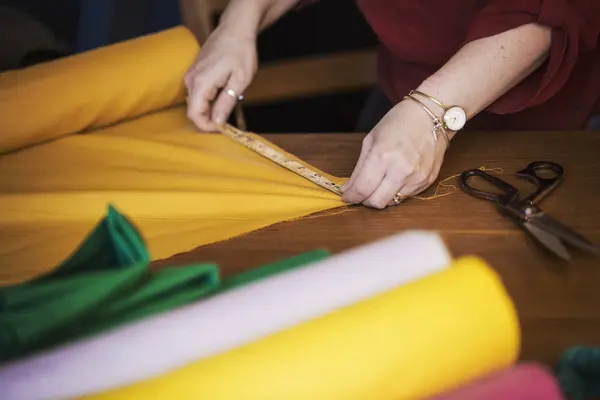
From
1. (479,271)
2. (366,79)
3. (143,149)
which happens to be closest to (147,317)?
(479,271)

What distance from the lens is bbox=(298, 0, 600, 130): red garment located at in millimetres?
728

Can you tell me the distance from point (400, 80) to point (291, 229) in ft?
1.51

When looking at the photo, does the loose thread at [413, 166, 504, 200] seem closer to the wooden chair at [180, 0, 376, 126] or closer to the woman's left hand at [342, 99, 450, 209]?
the woman's left hand at [342, 99, 450, 209]

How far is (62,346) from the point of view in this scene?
0.33 m

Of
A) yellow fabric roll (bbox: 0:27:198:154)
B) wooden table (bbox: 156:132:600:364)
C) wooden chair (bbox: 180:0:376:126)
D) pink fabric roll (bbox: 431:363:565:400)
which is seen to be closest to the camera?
pink fabric roll (bbox: 431:363:565:400)

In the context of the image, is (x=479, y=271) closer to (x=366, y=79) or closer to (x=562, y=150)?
(x=562, y=150)

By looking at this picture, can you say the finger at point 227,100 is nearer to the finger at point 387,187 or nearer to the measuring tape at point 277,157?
the measuring tape at point 277,157

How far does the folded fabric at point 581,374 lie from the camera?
1.21 ft

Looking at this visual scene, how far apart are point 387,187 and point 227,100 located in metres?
0.32

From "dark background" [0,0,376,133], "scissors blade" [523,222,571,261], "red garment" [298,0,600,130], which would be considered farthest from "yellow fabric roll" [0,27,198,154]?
"dark background" [0,0,376,133]

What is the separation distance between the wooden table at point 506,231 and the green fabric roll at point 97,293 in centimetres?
20

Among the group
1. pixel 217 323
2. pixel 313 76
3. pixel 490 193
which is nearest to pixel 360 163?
pixel 490 193

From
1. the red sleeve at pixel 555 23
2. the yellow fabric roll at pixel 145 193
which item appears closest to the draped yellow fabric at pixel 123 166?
the yellow fabric roll at pixel 145 193

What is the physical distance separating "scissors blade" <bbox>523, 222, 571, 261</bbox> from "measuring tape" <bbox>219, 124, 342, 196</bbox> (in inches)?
8.0
